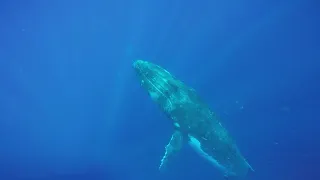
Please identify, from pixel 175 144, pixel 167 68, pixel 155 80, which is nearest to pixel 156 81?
pixel 155 80

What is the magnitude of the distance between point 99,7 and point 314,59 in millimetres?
12309

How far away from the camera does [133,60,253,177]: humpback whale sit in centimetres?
987

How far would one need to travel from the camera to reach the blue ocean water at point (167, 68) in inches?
670

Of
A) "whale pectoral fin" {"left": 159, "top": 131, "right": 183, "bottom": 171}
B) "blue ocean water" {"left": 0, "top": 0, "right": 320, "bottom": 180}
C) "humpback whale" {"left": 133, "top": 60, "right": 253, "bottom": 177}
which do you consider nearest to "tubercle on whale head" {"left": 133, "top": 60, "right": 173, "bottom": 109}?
"humpback whale" {"left": 133, "top": 60, "right": 253, "bottom": 177}

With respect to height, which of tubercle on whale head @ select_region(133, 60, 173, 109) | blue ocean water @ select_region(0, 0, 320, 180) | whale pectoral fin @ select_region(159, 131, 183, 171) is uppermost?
blue ocean water @ select_region(0, 0, 320, 180)

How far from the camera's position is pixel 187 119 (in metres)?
10.4

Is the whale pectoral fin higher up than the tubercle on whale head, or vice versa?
the tubercle on whale head

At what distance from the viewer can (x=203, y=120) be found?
415 inches

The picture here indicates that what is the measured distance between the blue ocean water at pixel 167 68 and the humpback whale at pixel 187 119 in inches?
230

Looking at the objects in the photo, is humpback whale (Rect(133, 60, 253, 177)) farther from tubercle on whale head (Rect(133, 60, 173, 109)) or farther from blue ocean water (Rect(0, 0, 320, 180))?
blue ocean water (Rect(0, 0, 320, 180))

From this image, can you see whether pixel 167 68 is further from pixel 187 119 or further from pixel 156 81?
pixel 156 81

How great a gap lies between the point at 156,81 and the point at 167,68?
832 cm

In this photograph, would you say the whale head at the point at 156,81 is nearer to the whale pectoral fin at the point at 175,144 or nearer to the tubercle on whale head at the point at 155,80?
the tubercle on whale head at the point at 155,80

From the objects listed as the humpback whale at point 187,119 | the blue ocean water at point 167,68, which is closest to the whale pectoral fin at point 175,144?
the humpback whale at point 187,119
